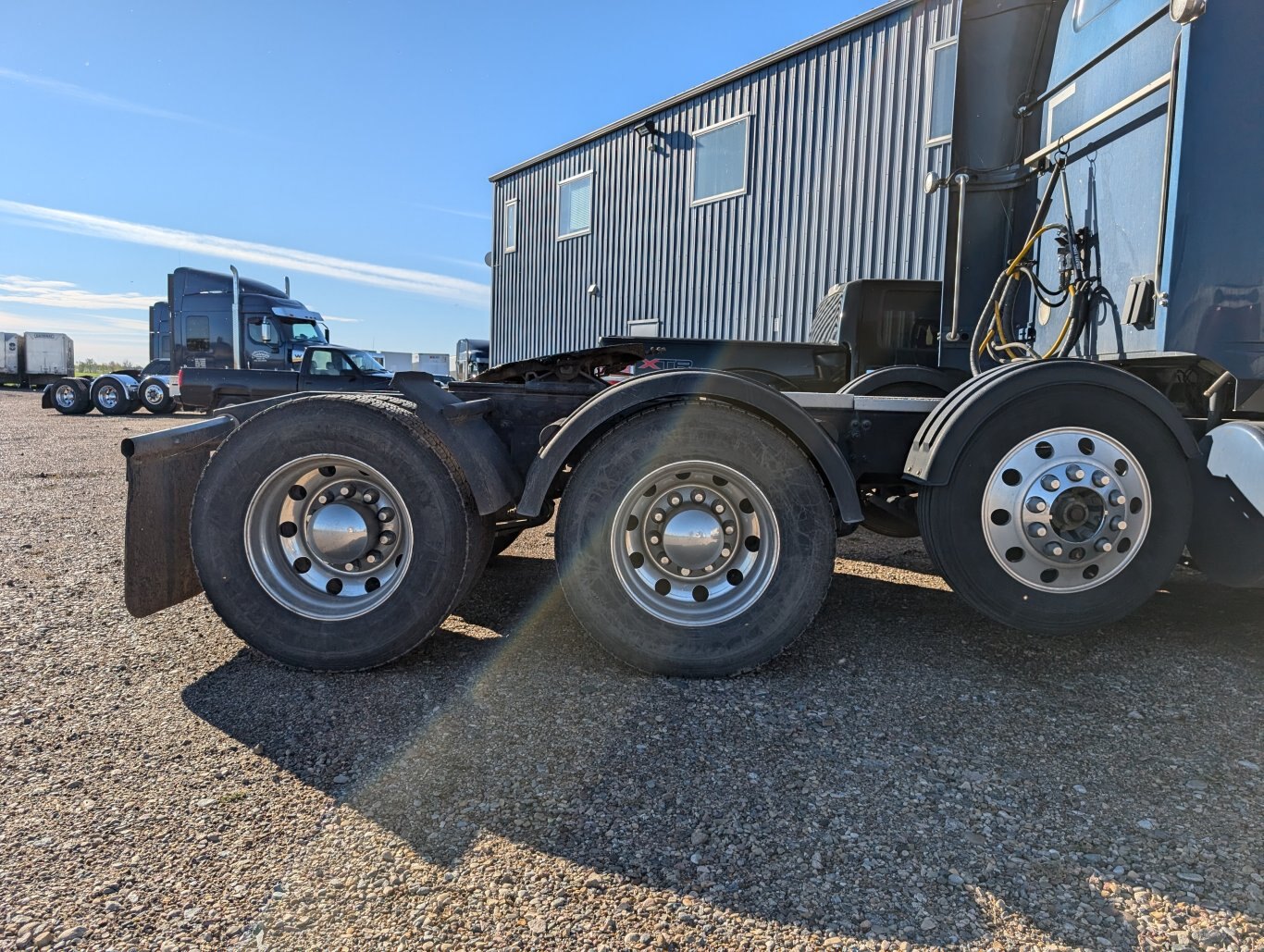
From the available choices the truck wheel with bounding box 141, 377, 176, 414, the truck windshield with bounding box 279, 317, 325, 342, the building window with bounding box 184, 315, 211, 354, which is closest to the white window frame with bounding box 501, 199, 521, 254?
the truck windshield with bounding box 279, 317, 325, 342

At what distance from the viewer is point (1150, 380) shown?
335 cm

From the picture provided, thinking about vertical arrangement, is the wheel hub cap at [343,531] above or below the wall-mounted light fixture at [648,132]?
below

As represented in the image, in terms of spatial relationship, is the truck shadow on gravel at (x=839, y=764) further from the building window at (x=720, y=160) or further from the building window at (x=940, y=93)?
the building window at (x=720, y=160)

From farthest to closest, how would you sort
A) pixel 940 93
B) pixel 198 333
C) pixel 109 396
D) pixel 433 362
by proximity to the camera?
pixel 433 362 → pixel 109 396 → pixel 198 333 → pixel 940 93

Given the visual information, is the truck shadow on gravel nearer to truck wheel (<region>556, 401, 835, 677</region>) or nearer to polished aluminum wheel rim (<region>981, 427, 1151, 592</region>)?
truck wheel (<region>556, 401, 835, 677</region>)

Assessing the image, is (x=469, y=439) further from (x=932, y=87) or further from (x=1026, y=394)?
(x=932, y=87)

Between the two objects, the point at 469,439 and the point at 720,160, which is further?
the point at 720,160

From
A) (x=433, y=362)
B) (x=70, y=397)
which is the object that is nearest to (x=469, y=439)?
(x=70, y=397)

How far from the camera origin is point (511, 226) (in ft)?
55.1

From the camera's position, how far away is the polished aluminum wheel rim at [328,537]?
9.48 feet

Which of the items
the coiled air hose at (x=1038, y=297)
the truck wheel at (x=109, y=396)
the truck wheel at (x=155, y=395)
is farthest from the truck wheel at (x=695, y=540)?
the truck wheel at (x=109, y=396)

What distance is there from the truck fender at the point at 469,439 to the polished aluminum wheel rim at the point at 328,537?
0.29 m

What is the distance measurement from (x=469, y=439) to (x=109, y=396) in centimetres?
2267

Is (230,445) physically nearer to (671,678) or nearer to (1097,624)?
(671,678)
